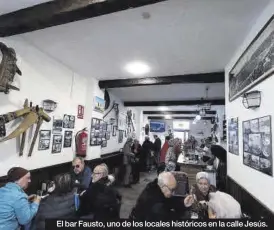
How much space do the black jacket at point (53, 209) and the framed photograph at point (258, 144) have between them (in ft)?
6.40

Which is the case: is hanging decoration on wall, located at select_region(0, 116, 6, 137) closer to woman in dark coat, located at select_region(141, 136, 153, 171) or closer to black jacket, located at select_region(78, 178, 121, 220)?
black jacket, located at select_region(78, 178, 121, 220)

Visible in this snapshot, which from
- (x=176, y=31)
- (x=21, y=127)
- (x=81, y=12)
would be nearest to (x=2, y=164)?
(x=21, y=127)

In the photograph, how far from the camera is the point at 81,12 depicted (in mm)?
2115

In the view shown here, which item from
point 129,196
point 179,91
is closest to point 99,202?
point 129,196

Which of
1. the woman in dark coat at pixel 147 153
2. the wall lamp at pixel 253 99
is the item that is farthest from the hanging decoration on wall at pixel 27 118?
the woman in dark coat at pixel 147 153

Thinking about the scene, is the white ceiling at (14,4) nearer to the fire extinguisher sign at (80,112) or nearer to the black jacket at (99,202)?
the black jacket at (99,202)

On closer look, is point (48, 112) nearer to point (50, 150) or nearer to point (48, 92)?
point (48, 92)

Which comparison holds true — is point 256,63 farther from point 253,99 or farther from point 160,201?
point 160,201

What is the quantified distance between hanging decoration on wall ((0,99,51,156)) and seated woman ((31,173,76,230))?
1.06 meters

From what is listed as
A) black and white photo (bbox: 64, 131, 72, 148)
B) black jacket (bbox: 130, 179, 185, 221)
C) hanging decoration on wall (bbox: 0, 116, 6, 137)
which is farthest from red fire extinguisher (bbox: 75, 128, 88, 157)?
black jacket (bbox: 130, 179, 185, 221)

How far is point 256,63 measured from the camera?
2.45 metres

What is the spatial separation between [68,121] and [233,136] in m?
2.99

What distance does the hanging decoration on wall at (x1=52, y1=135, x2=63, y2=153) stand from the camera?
12.9ft

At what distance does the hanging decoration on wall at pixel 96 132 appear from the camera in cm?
502
